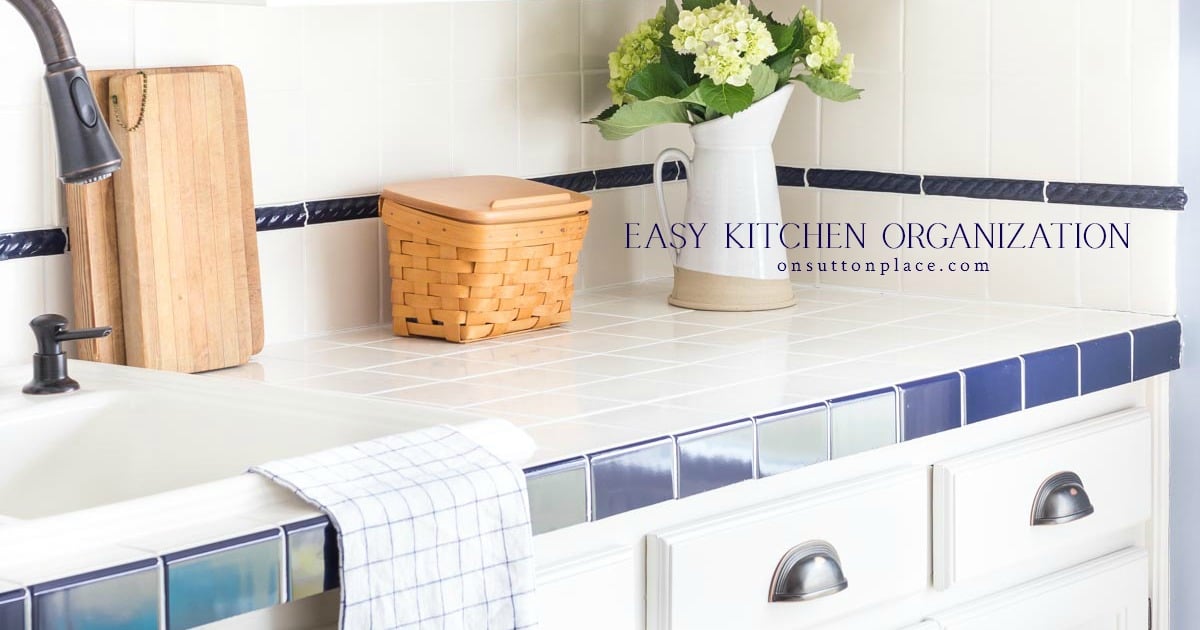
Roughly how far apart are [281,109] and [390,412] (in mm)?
583

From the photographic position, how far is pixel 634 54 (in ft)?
6.83

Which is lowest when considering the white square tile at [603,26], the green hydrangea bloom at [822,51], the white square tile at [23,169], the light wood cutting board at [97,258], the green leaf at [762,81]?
the light wood cutting board at [97,258]

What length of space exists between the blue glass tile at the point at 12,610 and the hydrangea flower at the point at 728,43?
47.5 inches

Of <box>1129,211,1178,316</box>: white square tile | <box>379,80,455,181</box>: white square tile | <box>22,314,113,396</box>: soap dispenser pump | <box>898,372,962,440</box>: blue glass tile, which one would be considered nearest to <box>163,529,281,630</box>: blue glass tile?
<box>22,314,113,396</box>: soap dispenser pump

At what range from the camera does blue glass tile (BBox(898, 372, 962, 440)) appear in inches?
62.9

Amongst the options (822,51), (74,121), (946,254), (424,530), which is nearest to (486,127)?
(822,51)

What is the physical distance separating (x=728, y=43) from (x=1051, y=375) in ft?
1.80

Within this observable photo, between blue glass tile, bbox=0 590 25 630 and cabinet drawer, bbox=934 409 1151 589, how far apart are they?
1002mm

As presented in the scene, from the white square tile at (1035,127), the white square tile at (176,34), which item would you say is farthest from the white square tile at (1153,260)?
the white square tile at (176,34)

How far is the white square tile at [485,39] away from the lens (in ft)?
6.64

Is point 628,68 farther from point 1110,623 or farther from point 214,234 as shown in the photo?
point 1110,623

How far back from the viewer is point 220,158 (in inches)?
66.7

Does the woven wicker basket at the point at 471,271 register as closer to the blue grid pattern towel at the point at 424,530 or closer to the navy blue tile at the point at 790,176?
the navy blue tile at the point at 790,176

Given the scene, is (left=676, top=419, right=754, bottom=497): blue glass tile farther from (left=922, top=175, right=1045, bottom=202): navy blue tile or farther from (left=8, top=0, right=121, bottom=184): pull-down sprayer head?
(left=922, top=175, right=1045, bottom=202): navy blue tile
